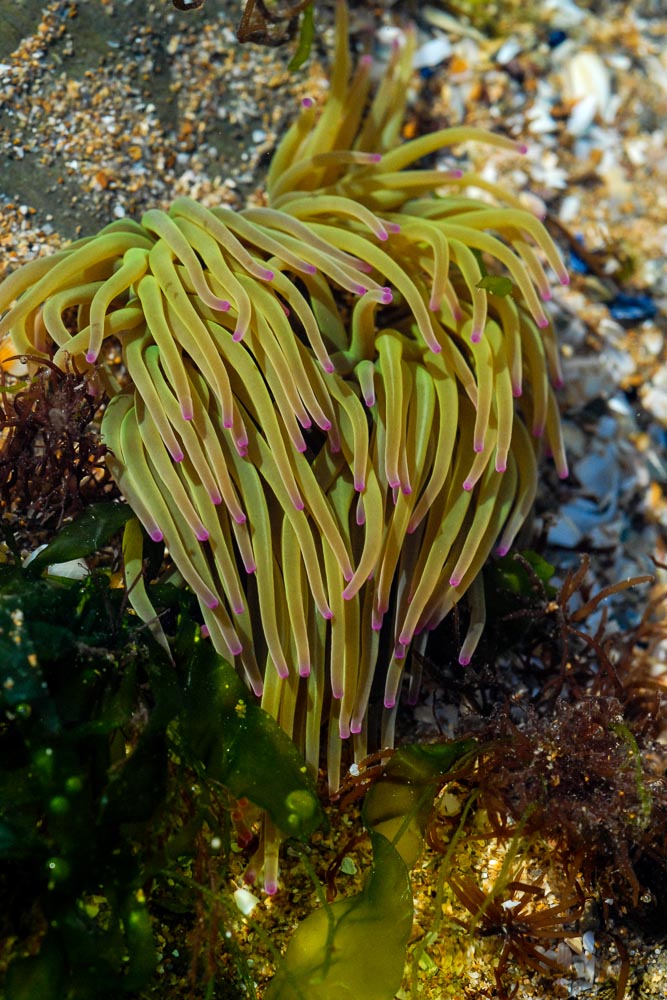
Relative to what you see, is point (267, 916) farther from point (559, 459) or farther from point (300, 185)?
point (300, 185)

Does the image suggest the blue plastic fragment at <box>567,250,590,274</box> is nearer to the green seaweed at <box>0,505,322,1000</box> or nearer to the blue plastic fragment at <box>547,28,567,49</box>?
the blue plastic fragment at <box>547,28,567,49</box>

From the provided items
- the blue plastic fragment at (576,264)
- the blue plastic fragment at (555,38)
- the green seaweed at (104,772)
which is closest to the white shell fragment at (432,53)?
the blue plastic fragment at (555,38)

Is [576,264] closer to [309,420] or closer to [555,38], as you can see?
[555,38]

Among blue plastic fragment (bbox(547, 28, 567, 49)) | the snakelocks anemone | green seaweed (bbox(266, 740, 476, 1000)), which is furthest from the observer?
blue plastic fragment (bbox(547, 28, 567, 49))

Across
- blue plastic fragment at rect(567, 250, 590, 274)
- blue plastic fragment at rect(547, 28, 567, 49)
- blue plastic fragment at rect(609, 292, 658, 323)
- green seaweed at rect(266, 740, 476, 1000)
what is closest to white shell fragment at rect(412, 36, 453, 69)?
blue plastic fragment at rect(547, 28, 567, 49)

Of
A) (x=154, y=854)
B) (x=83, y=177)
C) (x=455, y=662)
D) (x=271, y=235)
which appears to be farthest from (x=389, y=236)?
(x=154, y=854)

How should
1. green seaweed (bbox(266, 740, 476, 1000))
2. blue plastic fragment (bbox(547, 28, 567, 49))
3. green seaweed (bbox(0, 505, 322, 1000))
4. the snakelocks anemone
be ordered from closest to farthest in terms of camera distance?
1. green seaweed (bbox(0, 505, 322, 1000))
2. green seaweed (bbox(266, 740, 476, 1000))
3. the snakelocks anemone
4. blue plastic fragment (bbox(547, 28, 567, 49))
